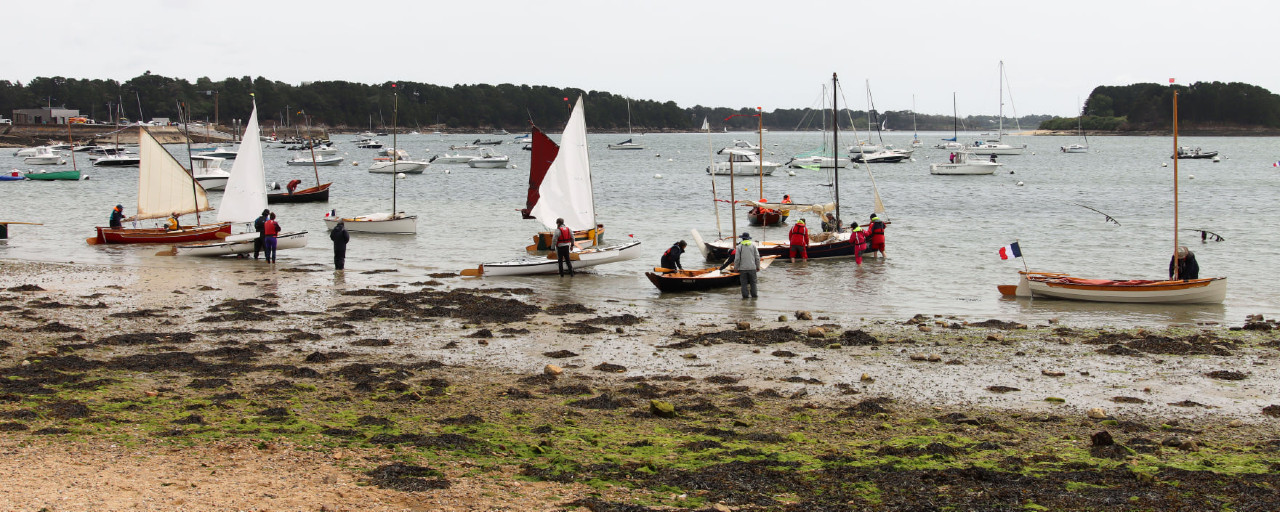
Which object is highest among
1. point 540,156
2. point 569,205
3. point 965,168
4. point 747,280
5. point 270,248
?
point 965,168

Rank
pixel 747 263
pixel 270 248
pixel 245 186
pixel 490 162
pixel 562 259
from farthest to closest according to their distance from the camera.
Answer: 1. pixel 490 162
2. pixel 245 186
3. pixel 270 248
4. pixel 562 259
5. pixel 747 263

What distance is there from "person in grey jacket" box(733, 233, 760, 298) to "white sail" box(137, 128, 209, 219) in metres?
19.1

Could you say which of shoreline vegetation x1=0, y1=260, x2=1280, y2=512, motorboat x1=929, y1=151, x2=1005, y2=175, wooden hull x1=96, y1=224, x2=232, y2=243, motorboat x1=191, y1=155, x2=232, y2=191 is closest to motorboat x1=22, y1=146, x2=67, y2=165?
motorboat x1=191, y1=155, x2=232, y2=191

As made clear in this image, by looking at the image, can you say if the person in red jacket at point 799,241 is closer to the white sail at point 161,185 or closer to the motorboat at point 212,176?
the white sail at point 161,185

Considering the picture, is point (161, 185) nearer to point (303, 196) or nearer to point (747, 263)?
point (747, 263)

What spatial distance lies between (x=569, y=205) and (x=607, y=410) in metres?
15.5

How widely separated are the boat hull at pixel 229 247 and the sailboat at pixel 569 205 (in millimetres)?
6736

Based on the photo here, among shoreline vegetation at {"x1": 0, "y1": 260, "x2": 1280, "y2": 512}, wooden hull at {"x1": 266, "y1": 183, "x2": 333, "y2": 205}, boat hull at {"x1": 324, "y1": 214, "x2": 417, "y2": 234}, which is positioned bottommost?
shoreline vegetation at {"x1": 0, "y1": 260, "x2": 1280, "y2": 512}

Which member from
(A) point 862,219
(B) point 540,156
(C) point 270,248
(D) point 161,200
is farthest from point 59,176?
(B) point 540,156

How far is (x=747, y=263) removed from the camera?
75.0 ft

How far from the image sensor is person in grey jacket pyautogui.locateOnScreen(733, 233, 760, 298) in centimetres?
2273

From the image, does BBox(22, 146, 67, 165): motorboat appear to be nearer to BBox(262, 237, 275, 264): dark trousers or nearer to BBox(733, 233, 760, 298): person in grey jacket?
BBox(262, 237, 275, 264): dark trousers

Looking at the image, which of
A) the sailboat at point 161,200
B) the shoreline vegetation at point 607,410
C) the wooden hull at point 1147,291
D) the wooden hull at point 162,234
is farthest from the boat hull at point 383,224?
the wooden hull at point 1147,291

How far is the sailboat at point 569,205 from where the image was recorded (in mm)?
26375
